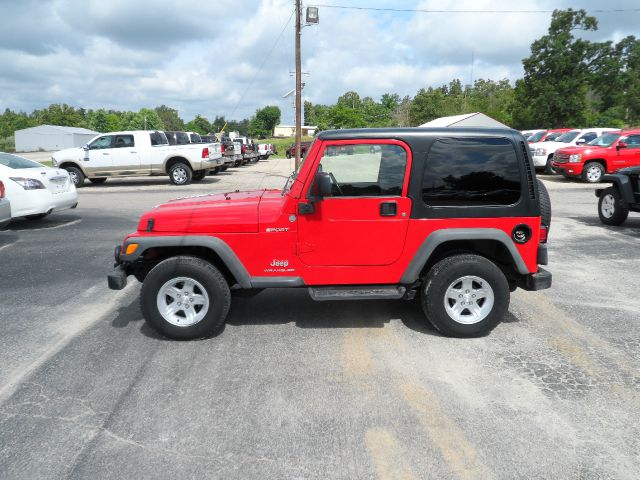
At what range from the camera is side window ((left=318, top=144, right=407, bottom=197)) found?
4410mm

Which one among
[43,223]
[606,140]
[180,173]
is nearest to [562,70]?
[606,140]

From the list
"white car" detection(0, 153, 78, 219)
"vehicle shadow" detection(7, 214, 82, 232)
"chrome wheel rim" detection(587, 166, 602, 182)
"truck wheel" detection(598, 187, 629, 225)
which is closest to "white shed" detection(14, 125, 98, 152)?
"vehicle shadow" detection(7, 214, 82, 232)

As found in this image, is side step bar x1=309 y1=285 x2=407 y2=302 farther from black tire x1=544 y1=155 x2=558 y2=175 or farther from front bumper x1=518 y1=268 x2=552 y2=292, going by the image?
black tire x1=544 y1=155 x2=558 y2=175

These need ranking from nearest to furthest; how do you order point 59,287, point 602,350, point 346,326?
point 602,350 < point 346,326 < point 59,287

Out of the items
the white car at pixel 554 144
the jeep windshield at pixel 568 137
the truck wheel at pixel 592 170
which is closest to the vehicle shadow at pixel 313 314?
the truck wheel at pixel 592 170

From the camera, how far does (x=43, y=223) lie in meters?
10.3

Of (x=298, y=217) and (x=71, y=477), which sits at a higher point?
(x=298, y=217)

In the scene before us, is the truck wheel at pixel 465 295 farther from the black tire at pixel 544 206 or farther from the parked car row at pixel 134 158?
the parked car row at pixel 134 158

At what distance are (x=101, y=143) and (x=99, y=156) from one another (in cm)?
50

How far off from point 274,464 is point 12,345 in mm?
2974

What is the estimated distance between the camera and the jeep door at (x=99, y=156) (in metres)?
18.2

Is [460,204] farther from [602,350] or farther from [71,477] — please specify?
[71,477]

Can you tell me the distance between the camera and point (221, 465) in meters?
2.81

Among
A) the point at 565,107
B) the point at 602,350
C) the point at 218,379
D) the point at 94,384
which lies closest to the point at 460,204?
the point at 602,350
